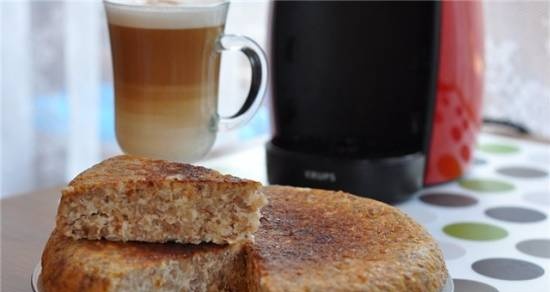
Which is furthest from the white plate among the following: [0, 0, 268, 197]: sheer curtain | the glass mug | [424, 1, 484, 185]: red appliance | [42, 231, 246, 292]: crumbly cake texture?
[0, 0, 268, 197]: sheer curtain

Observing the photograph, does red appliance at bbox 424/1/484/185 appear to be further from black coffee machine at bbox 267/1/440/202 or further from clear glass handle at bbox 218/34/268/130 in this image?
clear glass handle at bbox 218/34/268/130

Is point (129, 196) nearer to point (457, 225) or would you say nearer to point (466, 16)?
point (457, 225)

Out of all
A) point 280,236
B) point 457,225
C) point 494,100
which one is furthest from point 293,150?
point 494,100

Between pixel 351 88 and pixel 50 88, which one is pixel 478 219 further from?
pixel 50 88

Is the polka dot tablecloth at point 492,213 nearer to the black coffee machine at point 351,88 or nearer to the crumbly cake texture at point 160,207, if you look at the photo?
the black coffee machine at point 351,88

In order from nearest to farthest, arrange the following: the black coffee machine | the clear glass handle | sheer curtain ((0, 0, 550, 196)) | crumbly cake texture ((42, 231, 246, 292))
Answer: crumbly cake texture ((42, 231, 246, 292)) < the clear glass handle < the black coffee machine < sheer curtain ((0, 0, 550, 196))

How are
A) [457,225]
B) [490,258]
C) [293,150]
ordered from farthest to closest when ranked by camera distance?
1. [293,150]
2. [457,225]
3. [490,258]

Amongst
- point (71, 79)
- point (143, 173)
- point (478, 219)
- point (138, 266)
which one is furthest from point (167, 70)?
point (71, 79)
